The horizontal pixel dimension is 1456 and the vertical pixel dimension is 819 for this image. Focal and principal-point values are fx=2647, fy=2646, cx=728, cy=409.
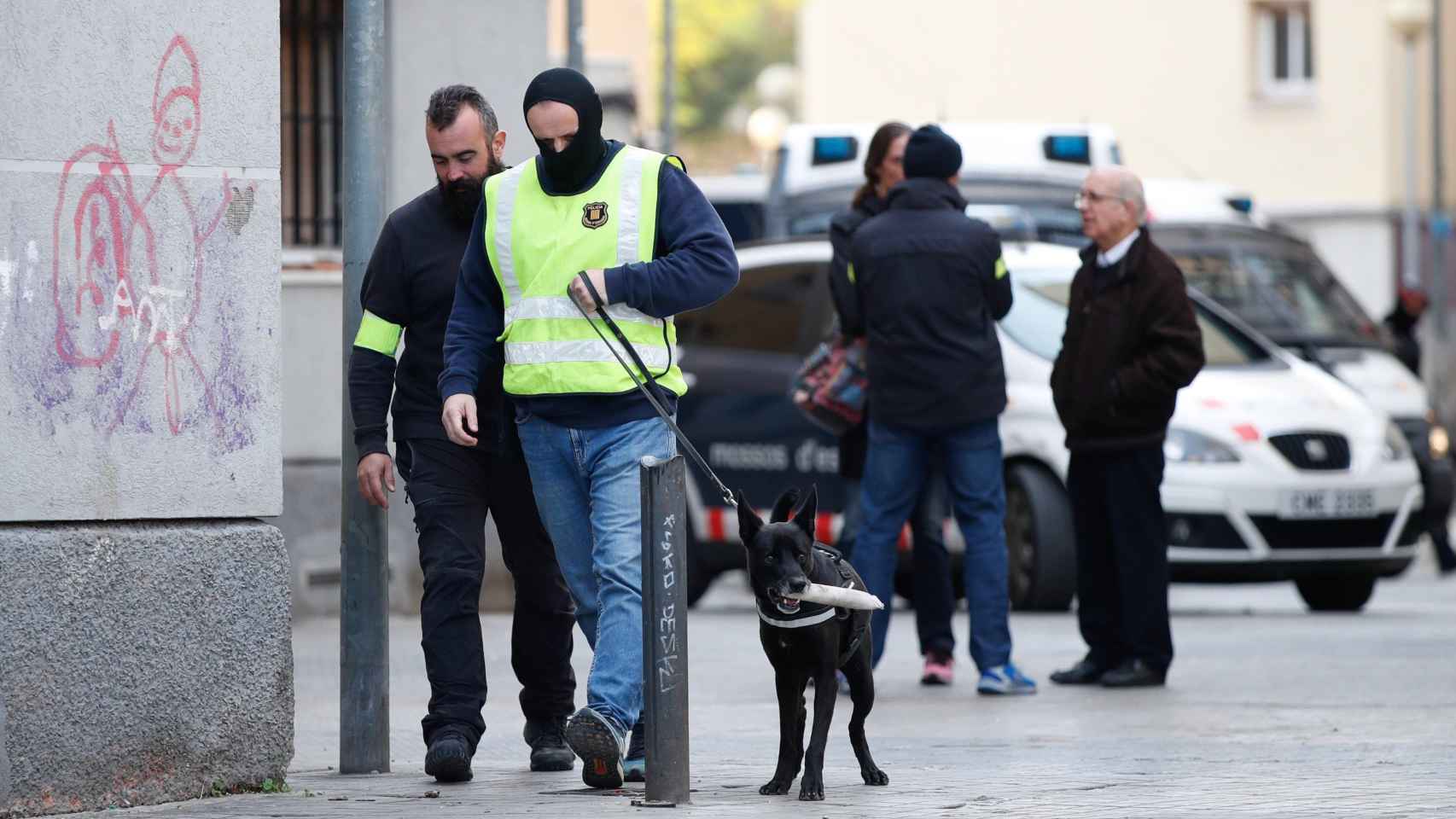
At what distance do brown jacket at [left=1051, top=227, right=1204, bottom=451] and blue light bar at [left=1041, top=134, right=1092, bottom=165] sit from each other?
592 cm

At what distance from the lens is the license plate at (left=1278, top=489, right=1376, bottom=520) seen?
11.9m

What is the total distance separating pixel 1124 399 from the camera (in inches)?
350

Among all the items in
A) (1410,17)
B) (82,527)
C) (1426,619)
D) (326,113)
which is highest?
(1410,17)

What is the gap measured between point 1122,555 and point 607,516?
3306 mm

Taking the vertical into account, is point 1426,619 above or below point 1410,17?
below

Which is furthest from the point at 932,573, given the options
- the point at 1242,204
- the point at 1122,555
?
the point at 1242,204

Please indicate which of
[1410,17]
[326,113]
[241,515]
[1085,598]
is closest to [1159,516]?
[1085,598]

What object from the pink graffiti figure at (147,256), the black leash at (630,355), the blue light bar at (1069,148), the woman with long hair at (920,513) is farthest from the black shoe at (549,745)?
the blue light bar at (1069,148)

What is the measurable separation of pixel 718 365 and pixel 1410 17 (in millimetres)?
15882

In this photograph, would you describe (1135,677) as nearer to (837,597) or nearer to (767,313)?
(837,597)

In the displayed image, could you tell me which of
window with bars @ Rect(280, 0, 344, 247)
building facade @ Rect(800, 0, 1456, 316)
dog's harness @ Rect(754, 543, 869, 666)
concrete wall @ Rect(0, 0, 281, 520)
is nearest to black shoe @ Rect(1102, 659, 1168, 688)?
dog's harness @ Rect(754, 543, 869, 666)

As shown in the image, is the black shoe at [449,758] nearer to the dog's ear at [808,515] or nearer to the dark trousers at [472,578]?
the dark trousers at [472,578]

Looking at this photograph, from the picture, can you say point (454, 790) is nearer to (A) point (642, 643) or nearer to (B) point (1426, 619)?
(A) point (642, 643)

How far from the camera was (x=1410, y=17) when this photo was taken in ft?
87.5
